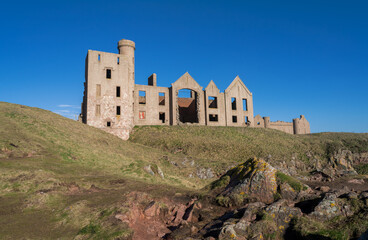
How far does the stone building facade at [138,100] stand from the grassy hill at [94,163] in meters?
3.91

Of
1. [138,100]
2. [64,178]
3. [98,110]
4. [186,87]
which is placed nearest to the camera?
[64,178]

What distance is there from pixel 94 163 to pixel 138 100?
23.7m

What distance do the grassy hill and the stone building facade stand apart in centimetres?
391

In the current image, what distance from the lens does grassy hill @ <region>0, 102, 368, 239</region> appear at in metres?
9.09

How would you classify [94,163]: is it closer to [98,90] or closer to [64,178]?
[64,178]

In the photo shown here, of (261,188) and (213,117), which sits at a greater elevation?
(213,117)

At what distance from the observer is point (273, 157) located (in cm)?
3228

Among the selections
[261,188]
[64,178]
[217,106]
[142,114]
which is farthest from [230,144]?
[261,188]

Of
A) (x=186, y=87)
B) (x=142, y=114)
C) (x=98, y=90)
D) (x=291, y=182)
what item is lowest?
(x=291, y=182)

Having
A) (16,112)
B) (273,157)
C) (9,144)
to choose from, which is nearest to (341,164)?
A: (273,157)

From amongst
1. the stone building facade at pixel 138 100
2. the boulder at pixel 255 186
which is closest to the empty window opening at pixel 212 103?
the stone building facade at pixel 138 100

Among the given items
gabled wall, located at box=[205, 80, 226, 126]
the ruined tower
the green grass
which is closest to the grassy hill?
the ruined tower

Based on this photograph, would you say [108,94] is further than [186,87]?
No

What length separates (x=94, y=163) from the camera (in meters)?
20.3
